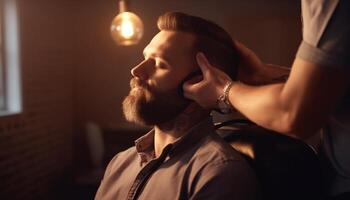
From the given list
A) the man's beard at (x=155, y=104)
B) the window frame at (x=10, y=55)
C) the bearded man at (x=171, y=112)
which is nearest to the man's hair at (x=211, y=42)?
the bearded man at (x=171, y=112)

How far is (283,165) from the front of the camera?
96 cm

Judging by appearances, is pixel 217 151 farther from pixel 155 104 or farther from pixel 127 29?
pixel 127 29

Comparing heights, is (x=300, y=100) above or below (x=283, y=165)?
above

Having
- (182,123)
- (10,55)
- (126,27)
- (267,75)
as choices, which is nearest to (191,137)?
(182,123)

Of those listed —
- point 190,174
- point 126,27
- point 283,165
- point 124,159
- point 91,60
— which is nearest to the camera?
point 283,165

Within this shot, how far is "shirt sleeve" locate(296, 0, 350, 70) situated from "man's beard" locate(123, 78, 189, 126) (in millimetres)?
579

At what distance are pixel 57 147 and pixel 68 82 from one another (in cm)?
69

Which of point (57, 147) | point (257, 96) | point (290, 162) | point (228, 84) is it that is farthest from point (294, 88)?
point (57, 147)

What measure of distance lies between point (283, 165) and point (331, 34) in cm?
39

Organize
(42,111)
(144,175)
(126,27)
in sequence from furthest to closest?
(42,111) < (126,27) < (144,175)

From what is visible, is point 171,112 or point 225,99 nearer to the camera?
point 225,99

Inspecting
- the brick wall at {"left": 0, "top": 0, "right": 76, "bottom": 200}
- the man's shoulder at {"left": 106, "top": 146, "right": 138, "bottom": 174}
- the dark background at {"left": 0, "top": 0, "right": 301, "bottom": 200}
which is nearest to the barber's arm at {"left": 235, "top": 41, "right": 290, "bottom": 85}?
the man's shoulder at {"left": 106, "top": 146, "right": 138, "bottom": 174}

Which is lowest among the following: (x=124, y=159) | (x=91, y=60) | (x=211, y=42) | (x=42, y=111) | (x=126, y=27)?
A: (x=42, y=111)

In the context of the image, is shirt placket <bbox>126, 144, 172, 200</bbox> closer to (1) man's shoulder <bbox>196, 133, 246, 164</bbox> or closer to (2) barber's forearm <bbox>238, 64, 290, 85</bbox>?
(1) man's shoulder <bbox>196, 133, 246, 164</bbox>
